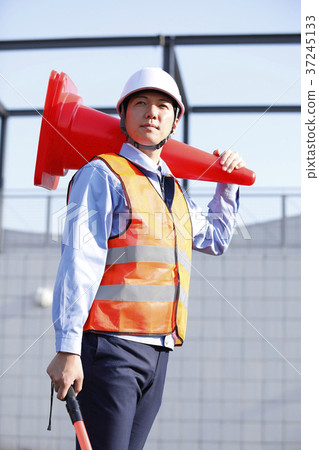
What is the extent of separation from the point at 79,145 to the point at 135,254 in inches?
24.3

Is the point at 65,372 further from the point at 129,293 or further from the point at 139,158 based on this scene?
the point at 139,158

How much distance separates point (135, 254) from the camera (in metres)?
1.52

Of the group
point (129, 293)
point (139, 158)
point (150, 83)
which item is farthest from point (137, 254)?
point (150, 83)

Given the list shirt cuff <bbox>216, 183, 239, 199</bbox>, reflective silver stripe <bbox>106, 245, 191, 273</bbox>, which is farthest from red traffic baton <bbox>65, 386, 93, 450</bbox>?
shirt cuff <bbox>216, 183, 239, 199</bbox>

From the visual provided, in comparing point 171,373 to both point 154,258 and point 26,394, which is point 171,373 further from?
point 154,258

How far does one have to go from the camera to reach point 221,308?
16.5ft

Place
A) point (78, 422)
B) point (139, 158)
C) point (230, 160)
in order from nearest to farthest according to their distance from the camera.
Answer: point (78, 422) → point (139, 158) → point (230, 160)

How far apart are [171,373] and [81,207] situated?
3773 mm

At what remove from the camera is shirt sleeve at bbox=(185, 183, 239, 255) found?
6.18 ft

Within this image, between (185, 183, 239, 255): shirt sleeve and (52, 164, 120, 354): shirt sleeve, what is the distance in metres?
0.45

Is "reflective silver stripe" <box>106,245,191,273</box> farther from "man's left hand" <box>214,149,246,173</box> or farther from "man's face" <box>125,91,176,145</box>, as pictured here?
"man's left hand" <box>214,149,246,173</box>

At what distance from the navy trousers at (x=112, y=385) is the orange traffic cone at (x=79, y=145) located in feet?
2.37

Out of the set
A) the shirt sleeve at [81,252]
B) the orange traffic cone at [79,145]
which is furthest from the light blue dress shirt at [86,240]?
the orange traffic cone at [79,145]

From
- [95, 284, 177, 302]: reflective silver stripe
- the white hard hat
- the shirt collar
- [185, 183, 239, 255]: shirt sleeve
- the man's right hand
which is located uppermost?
the white hard hat
